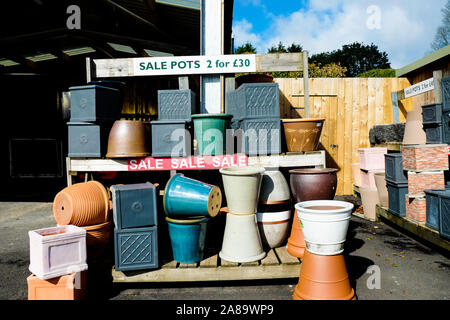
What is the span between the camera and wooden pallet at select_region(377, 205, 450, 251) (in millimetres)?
4098

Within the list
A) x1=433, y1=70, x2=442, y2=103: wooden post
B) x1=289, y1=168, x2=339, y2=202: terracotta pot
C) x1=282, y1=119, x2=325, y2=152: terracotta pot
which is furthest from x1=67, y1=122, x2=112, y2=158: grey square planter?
x1=433, y1=70, x2=442, y2=103: wooden post

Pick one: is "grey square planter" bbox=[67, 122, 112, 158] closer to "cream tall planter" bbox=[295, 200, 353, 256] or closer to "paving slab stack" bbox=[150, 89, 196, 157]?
"paving slab stack" bbox=[150, 89, 196, 157]

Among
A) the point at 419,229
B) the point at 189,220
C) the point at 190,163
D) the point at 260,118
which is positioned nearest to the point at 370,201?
the point at 419,229

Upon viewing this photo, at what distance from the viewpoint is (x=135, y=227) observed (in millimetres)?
3496

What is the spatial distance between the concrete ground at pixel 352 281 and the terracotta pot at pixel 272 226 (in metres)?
0.49

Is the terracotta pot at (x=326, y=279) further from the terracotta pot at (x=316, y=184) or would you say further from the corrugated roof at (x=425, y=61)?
the corrugated roof at (x=425, y=61)

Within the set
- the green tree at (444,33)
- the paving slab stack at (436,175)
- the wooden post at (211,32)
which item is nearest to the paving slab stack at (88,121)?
the wooden post at (211,32)

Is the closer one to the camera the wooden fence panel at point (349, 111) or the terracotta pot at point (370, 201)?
the terracotta pot at point (370, 201)

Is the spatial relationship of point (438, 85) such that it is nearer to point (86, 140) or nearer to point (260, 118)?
point (260, 118)

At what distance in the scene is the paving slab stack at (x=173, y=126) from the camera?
4152mm

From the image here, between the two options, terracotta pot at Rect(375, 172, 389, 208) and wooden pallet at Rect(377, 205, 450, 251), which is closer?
wooden pallet at Rect(377, 205, 450, 251)

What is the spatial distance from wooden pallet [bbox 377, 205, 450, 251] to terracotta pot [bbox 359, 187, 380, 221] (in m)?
0.36
